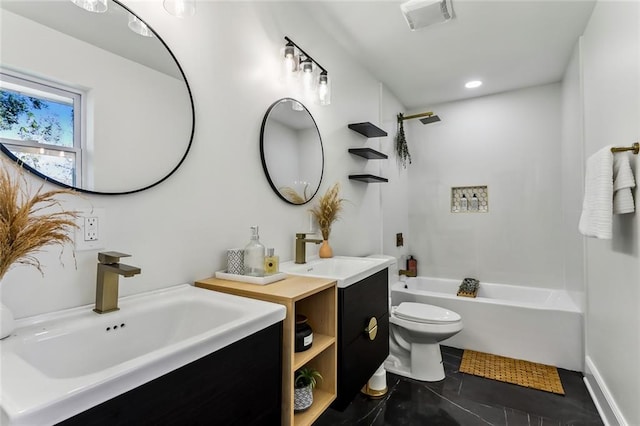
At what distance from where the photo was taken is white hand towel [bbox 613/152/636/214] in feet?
4.79

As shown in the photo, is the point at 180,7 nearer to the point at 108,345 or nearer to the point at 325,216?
the point at 108,345

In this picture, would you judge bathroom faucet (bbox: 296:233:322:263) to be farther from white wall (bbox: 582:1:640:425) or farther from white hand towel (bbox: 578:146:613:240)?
white wall (bbox: 582:1:640:425)

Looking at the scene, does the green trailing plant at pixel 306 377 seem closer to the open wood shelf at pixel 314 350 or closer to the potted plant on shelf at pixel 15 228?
the open wood shelf at pixel 314 350

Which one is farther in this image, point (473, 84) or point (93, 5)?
point (473, 84)

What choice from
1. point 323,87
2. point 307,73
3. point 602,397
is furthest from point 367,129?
point 602,397

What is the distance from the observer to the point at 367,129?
2.64 metres

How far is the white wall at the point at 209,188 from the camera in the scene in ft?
3.24

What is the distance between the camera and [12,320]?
30.4 inches

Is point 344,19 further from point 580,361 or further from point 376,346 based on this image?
point 580,361

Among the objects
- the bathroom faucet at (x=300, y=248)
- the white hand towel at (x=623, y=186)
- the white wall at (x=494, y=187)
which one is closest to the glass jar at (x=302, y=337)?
the bathroom faucet at (x=300, y=248)

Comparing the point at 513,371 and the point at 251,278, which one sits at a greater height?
the point at 251,278

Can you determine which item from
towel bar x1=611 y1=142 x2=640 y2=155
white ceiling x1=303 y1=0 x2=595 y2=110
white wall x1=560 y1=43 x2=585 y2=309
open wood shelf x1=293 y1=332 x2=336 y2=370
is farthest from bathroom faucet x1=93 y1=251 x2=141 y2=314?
white wall x1=560 y1=43 x2=585 y2=309

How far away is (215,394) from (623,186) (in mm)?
1908

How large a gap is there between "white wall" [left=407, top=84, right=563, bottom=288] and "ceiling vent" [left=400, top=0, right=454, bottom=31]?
1.78 metres
